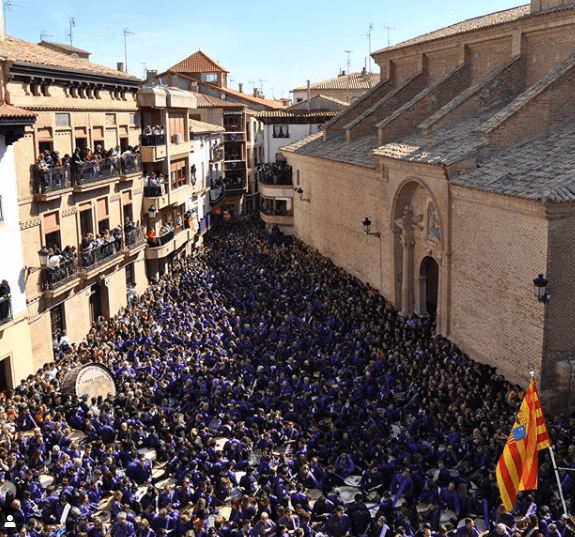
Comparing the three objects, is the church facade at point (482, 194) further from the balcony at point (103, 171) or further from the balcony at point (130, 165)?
the balcony at point (103, 171)

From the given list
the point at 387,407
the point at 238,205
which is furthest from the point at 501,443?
the point at 238,205

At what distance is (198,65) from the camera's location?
197ft

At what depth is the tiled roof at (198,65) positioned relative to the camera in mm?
59406

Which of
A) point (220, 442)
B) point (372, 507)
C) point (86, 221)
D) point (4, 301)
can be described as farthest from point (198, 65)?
point (372, 507)

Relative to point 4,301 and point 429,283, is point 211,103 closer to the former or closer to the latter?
point 429,283

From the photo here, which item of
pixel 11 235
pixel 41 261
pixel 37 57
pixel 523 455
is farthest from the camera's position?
pixel 37 57

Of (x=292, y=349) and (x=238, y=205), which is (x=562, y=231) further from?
(x=238, y=205)

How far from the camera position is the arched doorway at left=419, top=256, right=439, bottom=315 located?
75.2 feet

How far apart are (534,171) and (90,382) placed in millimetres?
11393

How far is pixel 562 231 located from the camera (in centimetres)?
1486

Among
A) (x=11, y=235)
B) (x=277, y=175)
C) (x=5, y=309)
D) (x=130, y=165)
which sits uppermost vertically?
(x=130, y=165)

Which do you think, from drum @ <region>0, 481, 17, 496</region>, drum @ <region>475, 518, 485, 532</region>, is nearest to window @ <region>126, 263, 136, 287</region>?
drum @ <region>0, 481, 17, 496</region>

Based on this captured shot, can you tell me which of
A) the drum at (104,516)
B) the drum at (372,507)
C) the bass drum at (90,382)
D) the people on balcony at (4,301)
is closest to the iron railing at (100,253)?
the people on balcony at (4,301)

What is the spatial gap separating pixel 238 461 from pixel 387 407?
12.2 ft
